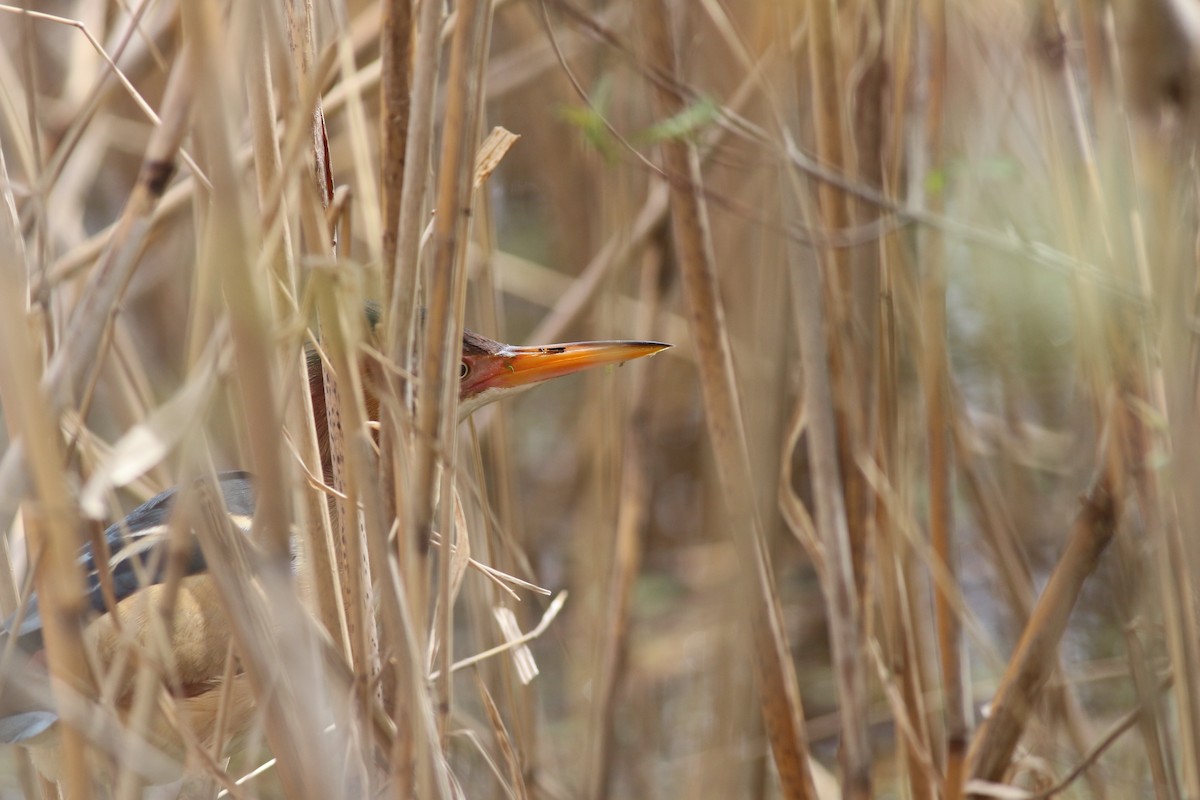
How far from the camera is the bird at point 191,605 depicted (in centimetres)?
115

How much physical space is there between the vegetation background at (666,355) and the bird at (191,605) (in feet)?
0.32

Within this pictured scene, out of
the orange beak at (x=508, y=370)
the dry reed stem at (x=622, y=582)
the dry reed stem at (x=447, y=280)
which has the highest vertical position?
the dry reed stem at (x=447, y=280)

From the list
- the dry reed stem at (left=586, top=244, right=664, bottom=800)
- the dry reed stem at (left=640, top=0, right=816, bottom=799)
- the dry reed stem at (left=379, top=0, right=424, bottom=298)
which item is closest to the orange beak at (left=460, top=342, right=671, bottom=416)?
the dry reed stem at (left=640, top=0, right=816, bottom=799)

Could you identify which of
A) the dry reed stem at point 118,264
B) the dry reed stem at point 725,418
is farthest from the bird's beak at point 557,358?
the dry reed stem at point 118,264

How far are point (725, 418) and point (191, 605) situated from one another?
675 mm

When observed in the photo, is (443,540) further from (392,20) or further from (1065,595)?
(1065,595)

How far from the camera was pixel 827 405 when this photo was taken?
1.29m

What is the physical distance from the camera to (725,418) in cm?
136

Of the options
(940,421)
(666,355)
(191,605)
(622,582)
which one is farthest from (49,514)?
(666,355)

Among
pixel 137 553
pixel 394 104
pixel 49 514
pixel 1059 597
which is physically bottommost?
pixel 1059 597

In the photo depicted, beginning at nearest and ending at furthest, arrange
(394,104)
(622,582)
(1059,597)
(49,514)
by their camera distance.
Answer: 1. (49,514)
2. (394,104)
3. (1059,597)
4. (622,582)

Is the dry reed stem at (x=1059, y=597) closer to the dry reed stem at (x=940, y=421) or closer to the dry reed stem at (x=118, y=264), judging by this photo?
the dry reed stem at (x=940, y=421)

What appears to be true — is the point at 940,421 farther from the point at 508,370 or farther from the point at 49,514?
the point at 49,514

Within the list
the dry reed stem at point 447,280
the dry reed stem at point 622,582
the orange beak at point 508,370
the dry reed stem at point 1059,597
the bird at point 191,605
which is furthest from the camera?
the dry reed stem at point 622,582
